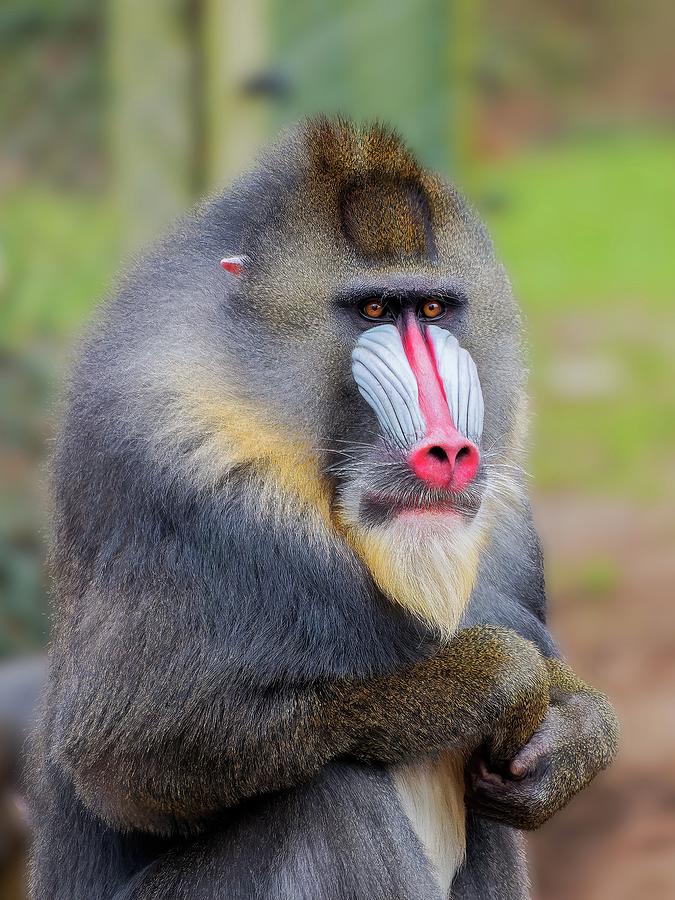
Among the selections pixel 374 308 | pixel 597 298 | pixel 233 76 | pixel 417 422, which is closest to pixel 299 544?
pixel 417 422

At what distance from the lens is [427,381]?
A: 285 centimetres

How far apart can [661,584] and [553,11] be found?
1582 centimetres

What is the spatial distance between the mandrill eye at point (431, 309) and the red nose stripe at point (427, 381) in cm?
10

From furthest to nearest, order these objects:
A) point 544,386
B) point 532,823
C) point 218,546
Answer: point 544,386 → point 532,823 → point 218,546

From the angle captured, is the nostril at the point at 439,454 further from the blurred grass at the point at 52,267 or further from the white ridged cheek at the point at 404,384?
the blurred grass at the point at 52,267

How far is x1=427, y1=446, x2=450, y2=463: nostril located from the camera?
9.16ft

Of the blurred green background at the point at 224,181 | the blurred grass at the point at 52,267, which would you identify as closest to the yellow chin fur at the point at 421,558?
the blurred green background at the point at 224,181

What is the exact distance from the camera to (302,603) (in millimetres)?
3031

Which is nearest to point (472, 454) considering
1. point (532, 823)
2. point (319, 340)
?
point (319, 340)

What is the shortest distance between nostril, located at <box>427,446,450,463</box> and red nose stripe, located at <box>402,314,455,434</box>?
0.04m

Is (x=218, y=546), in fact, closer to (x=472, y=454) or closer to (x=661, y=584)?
(x=472, y=454)

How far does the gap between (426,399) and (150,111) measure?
4285 millimetres

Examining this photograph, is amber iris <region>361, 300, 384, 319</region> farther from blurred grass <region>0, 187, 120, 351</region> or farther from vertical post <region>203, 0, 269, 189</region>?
vertical post <region>203, 0, 269, 189</region>

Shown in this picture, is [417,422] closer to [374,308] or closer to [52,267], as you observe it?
[374,308]
